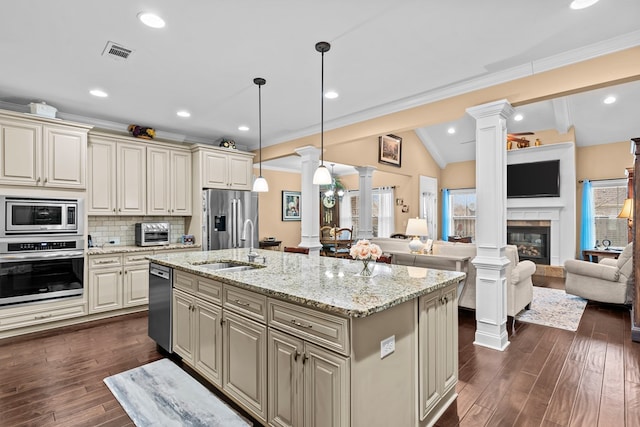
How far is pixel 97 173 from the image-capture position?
14.5 feet

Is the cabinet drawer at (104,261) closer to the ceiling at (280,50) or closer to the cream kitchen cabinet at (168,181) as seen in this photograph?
the cream kitchen cabinet at (168,181)

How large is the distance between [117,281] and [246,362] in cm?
314

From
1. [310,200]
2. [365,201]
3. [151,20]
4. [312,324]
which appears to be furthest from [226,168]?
[312,324]

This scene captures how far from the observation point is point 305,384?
1.72 meters

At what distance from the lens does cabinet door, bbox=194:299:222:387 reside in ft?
7.84

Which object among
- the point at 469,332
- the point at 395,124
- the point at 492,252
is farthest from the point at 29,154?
the point at 469,332

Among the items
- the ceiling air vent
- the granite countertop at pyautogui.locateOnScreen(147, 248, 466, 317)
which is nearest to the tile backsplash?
the granite countertop at pyautogui.locateOnScreen(147, 248, 466, 317)

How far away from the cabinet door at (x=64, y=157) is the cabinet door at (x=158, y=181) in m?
0.87

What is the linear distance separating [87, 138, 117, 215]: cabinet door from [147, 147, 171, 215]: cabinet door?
45cm

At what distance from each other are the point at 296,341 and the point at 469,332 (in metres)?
2.76

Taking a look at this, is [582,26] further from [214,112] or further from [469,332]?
[214,112]

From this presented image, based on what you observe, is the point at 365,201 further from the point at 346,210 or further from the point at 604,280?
the point at 604,280

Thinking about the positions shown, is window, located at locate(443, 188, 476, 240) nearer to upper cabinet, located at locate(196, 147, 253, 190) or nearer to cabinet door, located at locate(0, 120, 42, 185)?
upper cabinet, located at locate(196, 147, 253, 190)

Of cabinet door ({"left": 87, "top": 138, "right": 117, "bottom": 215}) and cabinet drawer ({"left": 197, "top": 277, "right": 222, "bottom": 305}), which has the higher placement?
cabinet door ({"left": 87, "top": 138, "right": 117, "bottom": 215})
